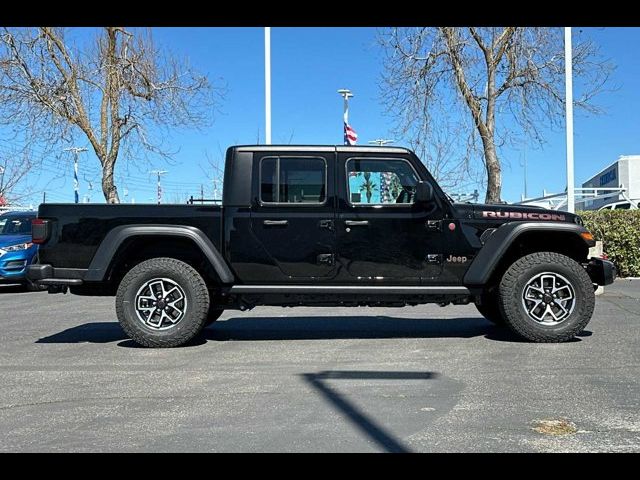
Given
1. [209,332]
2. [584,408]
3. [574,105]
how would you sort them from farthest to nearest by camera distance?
[574,105], [209,332], [584,408]

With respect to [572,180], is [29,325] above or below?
below

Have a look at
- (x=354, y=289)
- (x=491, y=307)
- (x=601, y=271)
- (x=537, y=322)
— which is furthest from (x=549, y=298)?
(x=354, y=289)

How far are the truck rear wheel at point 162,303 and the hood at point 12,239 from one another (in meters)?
7.66

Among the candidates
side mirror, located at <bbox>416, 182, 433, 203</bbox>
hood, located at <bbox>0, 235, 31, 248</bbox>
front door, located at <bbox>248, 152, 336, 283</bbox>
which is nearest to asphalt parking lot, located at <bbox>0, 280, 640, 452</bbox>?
front door, located at <bbox>248, 152, 336, 283</bbox>

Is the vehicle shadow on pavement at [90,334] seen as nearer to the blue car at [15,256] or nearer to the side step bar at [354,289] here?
the side step bar at [354,289]

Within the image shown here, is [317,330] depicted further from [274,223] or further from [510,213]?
[510,213]

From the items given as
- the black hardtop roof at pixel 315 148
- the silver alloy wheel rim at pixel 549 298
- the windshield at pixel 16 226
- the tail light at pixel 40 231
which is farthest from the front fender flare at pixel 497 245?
the windshield at pixel 16 226

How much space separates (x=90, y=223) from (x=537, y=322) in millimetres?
4746

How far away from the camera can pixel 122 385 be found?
5078 millimetres

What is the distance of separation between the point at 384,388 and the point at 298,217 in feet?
7.41

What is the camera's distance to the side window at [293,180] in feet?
21.6
